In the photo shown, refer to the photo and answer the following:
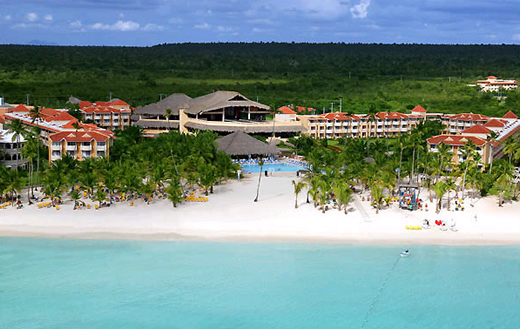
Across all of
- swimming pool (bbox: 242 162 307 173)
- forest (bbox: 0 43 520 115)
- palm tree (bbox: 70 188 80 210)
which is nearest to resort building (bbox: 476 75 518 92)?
forest (bbox: 0 43 520 115)

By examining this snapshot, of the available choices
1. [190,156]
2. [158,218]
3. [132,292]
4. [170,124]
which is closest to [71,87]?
[170,124]

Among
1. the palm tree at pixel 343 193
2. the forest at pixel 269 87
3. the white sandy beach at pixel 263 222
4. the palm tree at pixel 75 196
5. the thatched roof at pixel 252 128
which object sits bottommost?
the white sandy beach at pixel 263 222

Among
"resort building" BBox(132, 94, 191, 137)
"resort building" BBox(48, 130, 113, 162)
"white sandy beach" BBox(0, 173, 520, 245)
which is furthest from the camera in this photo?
"resort building" BBox(132, 94, 191, 137)

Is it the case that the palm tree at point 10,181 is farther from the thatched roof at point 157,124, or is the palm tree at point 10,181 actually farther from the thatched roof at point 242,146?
the thatched roof at point 157,124

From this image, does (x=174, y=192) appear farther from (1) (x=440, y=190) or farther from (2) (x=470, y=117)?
(2) (x=470, y=117)

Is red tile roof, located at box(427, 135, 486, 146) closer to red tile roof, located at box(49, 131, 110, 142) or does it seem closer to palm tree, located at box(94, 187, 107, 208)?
red tile roof, located at box(49, 131, 110, 142)

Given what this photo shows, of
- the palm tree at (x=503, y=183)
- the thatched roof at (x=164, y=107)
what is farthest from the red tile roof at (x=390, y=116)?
the palm tree at (x=503, y=183)

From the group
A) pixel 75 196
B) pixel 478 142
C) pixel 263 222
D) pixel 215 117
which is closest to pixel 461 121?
pixel 478 142

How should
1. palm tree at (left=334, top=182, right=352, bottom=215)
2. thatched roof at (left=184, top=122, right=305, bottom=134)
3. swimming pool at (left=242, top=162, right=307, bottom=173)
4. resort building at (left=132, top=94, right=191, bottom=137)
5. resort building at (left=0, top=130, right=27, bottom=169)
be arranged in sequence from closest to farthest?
palm tree at (left=334, top=182, right=352, bottom=215)
resort building at (left=0, top=130, right=27, bottom=169)
swimming pool at (left=242, top=162, right=307, bottom=173)
thatched roof at (left=184, top=122, right=305, bottom=134)
resort building at (left=132, top=94, right=191, bottom=137)
